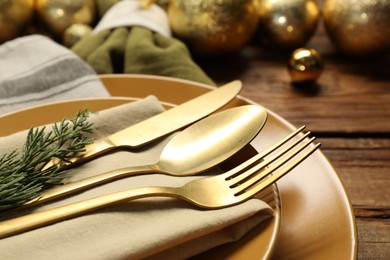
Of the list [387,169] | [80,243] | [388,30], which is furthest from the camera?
[388,30]

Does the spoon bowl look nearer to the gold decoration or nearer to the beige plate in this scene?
the beige plate

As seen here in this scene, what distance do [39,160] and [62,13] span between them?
58 centimetres

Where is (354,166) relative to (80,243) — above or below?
below

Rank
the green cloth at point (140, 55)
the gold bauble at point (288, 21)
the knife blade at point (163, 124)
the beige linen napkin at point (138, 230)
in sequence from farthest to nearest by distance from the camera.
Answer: the gold bauble at point (288, 21) < the green cloth at point (140, 55) < the knife blade at point (163, 124) < the beige linen napkin at point (138, 230)

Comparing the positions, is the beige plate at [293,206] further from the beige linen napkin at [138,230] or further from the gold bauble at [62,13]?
the gold bauble at [62,13]

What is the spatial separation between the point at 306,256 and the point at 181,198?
0.38ft

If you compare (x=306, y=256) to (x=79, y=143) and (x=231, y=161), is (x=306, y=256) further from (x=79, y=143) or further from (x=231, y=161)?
(x=79, y=143)

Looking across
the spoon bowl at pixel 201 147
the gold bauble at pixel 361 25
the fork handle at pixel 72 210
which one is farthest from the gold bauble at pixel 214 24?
the fork handle at pixel 72 210

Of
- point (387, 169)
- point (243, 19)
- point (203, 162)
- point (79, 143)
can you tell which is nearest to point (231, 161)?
point (203, 162)

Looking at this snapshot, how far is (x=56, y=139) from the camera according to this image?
46cm

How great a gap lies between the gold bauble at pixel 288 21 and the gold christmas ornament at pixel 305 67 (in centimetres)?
9

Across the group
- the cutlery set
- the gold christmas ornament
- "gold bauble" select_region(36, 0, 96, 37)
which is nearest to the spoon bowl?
the cutlery set

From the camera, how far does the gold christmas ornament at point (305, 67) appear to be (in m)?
0.79

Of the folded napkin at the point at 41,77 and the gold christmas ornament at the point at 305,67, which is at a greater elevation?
the folded napkin at the point at 41,77
